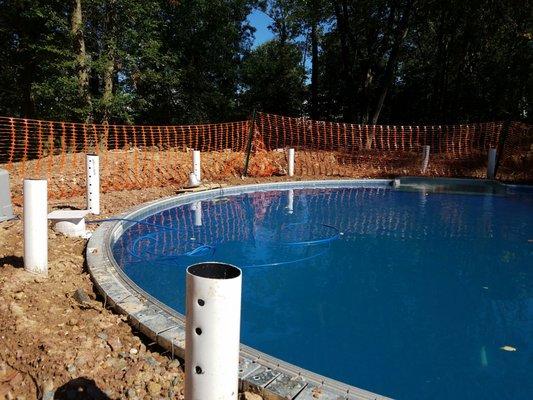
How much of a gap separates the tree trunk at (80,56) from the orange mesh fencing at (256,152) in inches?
39.2

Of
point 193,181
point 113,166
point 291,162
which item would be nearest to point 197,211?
point 193,181

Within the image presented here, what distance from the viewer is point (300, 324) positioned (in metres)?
3.78

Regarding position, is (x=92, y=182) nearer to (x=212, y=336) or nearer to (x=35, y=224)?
(x=35, y=224)

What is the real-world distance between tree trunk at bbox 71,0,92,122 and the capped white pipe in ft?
22.2

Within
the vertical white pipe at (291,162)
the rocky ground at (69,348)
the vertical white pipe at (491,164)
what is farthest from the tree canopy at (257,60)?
the rocky ground at (69,348)

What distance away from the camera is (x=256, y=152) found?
13.2 metres

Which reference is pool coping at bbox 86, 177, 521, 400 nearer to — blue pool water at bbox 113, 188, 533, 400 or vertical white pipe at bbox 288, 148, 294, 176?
blue pool water at bbox 113, 188, 533, 400

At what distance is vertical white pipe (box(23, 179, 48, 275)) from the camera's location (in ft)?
11.5

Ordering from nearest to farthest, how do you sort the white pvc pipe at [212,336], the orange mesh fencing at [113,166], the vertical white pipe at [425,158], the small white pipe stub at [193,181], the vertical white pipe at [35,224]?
1. the white pvc pipe at [212,336]
2. the vertical white pipe at [35,224]
3. the orange mesh fencing at [113,166]
4. the small white pipe stub at [193,181]
5. the vertical white pipe at [425,158]

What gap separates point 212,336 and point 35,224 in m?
2.57

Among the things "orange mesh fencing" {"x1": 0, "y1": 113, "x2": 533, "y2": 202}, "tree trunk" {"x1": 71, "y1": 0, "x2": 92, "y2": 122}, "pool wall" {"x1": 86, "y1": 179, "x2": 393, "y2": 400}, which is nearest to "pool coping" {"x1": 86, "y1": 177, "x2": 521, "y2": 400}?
"pool wall" {"x1": 86, "y1": 179, "x2": 393, "y2": 400}

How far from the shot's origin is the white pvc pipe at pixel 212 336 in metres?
1.71

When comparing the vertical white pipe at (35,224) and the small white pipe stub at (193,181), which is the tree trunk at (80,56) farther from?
the vertical white pipe at (35,224)

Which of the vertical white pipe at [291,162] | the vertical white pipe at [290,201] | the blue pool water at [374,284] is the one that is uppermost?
the vertical white pipe at [291,162]
